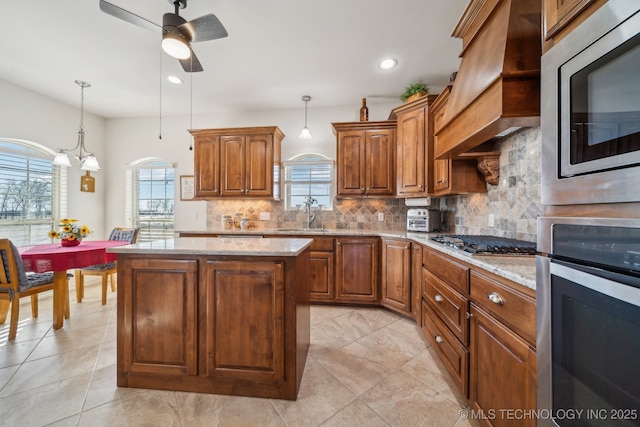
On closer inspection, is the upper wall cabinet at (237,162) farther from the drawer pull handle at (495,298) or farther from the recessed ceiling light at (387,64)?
the drawer pull handle at (495,298)

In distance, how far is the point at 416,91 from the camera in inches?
117

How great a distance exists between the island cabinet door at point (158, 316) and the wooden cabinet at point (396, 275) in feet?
6.86

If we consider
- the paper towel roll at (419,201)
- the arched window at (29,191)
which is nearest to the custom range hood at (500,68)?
the paper towel roll at (419,201)

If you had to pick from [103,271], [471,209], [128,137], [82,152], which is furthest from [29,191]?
[471,209]

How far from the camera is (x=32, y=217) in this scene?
11.0 feet

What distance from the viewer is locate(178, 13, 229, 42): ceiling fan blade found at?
169 centimetres

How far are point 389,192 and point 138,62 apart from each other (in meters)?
3.35

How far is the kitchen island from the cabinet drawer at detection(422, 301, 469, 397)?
40.3 inches

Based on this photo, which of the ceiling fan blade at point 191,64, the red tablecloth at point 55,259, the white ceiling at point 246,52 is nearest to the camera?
the white ceiling at point 246,52

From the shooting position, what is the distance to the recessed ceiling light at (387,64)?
2.63 m

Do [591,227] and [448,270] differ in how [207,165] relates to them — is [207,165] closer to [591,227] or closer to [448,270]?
[448,270]

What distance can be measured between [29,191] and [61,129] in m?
1.00

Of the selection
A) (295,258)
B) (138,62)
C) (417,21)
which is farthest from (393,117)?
(138,62)

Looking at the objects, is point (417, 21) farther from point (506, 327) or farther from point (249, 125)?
point (249, 125)
